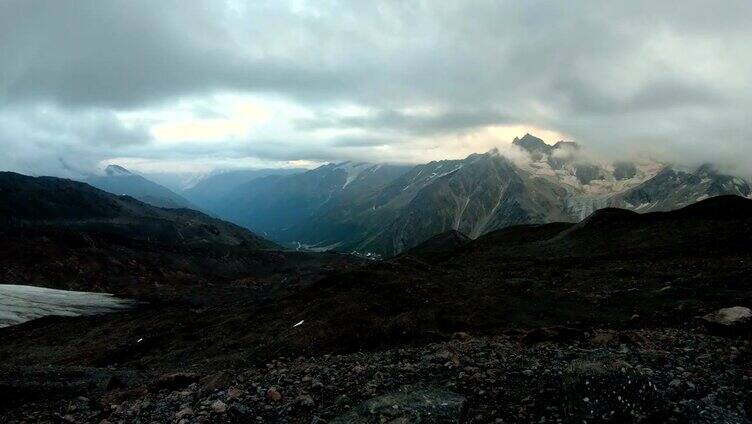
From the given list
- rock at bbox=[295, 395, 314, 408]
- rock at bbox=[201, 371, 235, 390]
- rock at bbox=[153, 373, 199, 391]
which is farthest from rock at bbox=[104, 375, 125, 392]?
rock at bbox=[295, 395, 314, 408]

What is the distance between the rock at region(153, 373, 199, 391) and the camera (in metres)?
17.6

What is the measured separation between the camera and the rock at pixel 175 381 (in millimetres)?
17625

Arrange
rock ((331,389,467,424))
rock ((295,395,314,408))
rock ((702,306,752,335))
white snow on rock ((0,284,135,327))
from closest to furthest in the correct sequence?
rock ((331,389,467,424)), rock ((295,395,314,408)), rock ((702,306,752,335)), white snow on rock ((0,284,135,327))

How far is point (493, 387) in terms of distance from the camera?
13258 mm

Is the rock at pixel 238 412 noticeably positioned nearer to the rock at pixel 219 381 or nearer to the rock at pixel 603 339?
the rock at pixel 219 381

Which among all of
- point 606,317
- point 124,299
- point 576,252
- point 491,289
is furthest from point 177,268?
point 606,317

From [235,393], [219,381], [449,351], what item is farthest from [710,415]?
[219,381]

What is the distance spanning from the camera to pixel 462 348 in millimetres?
Answer: 18328

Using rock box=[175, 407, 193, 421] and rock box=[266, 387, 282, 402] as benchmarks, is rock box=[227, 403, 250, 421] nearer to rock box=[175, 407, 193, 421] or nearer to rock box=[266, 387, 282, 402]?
rock box=[266, 387, 282, 402]

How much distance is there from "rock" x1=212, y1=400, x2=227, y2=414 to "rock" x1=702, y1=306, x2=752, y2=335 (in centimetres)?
1789

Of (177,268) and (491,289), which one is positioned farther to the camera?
(177,268)

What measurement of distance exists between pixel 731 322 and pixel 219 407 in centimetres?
1871

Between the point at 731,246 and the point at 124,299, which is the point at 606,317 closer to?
the point at 731,246

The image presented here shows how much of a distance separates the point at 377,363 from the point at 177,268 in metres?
193
